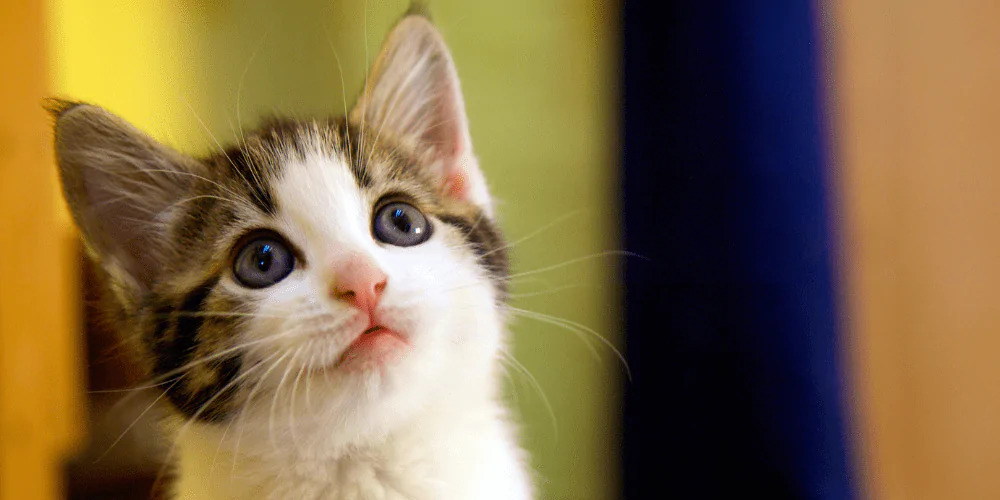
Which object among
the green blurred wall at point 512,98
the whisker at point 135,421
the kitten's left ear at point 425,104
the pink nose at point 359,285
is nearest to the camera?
the pink nose at point 359,285

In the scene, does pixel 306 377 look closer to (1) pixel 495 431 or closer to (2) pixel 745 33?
(1) pixel 495 431

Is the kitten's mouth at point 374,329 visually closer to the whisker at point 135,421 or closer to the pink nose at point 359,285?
the pink nose at point 359,285

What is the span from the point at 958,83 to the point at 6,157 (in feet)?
4.05

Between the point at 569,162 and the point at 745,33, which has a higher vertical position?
the point at 745,33

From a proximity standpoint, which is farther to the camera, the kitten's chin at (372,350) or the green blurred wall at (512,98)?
the green blurred wall at (512,98)

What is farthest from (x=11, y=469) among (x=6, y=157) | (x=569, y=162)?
(x=569, y=162)

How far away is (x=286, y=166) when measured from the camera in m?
0.79

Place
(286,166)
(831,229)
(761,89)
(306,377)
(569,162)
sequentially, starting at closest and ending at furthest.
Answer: (306,377) → (286,166) → (831,229) → (761,89) → (569,162)

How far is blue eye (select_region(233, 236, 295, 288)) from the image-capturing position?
2.40ft

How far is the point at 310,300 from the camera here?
0.67 metres

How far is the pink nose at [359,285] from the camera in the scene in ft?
2.13

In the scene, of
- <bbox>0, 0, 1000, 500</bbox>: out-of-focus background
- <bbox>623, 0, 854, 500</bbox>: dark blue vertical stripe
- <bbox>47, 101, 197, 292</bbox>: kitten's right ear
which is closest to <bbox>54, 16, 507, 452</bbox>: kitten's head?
<bbox>47, 101, 197, 292</bbox>: kitten's right ear

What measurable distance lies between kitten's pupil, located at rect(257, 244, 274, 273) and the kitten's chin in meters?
0.15

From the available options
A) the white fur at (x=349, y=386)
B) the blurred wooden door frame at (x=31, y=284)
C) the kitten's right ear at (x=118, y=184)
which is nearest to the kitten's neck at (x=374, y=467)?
the white fur at (x=349, y=386)
